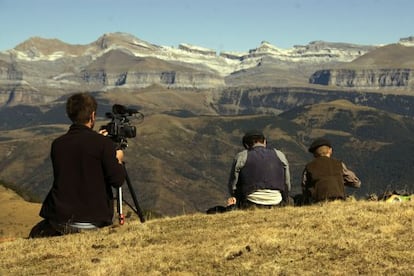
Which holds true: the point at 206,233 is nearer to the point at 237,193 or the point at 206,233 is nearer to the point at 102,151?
the point at 102,151

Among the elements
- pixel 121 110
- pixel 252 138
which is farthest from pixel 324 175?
pixel 121 110

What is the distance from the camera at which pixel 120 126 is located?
13.4 m

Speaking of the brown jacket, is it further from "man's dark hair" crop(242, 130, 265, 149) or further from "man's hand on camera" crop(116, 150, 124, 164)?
"man's hand on camera" crop(116, 150, 124, 164)

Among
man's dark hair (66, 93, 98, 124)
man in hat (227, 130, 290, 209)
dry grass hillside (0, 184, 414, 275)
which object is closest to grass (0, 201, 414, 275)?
dry grass hillside (0, 184, 414, 275)

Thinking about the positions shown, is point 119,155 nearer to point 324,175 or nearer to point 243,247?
point 243,247

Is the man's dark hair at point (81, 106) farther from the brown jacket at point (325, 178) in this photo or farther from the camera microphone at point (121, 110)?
the brown jacket at point (325, 178)

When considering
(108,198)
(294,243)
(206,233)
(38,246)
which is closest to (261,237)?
(294,243)

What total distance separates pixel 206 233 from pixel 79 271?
10.4ft

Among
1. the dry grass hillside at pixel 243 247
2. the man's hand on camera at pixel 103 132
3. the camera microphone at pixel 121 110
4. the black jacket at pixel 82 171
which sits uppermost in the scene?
the camera microphone at pixel 121 110

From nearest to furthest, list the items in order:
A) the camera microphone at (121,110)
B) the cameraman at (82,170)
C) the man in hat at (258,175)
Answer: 1. the cameraman at (82,170)
2. the camera microphone at (121,110)
3. the man in hat at (258,175)

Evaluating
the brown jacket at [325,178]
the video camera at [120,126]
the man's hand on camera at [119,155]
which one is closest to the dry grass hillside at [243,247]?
the brown jacket at [325,178]

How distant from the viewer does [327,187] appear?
16.0m

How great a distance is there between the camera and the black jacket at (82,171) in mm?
11820

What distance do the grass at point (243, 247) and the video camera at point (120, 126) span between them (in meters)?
1.98
